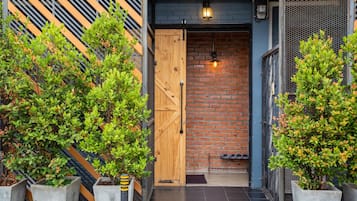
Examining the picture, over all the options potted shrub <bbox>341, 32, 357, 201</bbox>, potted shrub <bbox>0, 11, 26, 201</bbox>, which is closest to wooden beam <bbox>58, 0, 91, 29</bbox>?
potted shrub <bbox>0, 11, 26, 201</bbox>

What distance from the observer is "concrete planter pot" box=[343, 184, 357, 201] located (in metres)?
3.55

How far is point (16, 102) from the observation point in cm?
364

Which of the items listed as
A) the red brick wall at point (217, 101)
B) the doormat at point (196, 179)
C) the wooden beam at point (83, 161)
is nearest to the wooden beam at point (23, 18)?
the wooden beam at point (83, 161)

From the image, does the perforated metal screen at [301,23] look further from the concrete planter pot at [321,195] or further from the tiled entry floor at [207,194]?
the tiled entry floor at [207,194]

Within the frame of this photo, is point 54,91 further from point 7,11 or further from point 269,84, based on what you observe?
point 269,84

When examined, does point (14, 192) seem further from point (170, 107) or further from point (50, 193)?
point (170, 107)

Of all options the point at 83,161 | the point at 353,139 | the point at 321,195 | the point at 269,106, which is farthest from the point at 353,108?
the point at 83,161

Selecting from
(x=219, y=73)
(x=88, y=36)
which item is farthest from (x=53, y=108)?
(x=219, y=73)

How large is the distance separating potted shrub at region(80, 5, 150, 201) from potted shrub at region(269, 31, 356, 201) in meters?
1.50

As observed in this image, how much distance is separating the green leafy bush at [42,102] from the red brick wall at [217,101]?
330 cm

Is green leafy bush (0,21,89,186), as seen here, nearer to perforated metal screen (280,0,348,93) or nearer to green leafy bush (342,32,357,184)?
perforated metal screen (280,0,348,93)

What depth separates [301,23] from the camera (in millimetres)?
4164

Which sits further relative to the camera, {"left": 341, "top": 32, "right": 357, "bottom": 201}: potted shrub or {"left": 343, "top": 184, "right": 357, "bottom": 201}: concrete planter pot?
{"left": 343, "top": 184, "right": 357, "bottom": 201}: concrete planter pot

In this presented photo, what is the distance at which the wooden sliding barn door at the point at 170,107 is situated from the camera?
18.5 feet
